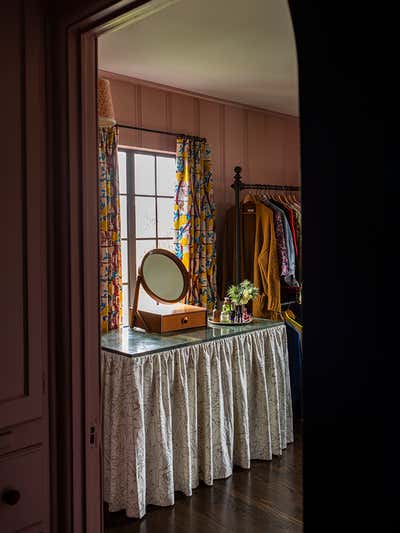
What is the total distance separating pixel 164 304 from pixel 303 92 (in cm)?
286

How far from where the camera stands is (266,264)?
4.12 meters

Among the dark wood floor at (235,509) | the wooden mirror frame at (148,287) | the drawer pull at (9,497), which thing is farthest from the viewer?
the wooden mirror frame at (148,287)

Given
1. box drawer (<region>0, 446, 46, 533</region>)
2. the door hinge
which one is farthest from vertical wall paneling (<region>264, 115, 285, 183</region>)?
box drawer (<region>0, 446, 46, 533</region>)

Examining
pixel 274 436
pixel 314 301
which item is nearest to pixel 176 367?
pixel 274 436

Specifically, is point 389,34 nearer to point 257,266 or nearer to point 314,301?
point 314,301

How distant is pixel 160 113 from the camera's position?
3.90m

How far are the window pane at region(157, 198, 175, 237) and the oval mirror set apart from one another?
47cm

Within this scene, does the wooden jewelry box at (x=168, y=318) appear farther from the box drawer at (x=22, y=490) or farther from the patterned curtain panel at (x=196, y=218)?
the box drawer at (x=22, y=490)

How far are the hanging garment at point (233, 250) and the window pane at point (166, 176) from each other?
556 millimetres

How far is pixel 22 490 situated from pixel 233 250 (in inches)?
122

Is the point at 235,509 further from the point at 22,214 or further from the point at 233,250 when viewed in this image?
the point at 22,214

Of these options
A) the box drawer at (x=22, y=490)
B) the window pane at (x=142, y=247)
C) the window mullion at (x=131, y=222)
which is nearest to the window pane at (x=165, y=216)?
the window pane at (x=142, y=247)

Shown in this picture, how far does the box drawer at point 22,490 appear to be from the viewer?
136 centimetres

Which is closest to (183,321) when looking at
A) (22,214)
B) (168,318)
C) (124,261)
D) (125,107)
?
(168,318)
